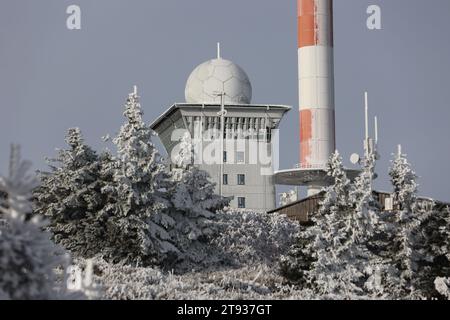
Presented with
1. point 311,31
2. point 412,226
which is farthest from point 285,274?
point 311,31

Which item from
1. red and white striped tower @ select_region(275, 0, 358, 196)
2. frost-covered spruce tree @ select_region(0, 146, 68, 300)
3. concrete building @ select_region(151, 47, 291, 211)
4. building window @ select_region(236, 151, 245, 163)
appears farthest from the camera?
building window @ select_region(236, 151, 245, 163)

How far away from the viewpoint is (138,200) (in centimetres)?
4469

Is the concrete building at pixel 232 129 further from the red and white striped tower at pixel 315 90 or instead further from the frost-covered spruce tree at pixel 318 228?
the frost-covered spruce tree at pixel 318 228

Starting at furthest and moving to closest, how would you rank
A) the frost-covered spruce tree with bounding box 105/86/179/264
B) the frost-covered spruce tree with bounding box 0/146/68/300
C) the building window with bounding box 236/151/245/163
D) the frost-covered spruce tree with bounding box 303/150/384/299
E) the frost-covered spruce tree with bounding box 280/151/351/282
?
1. the building window with bounding box 236/151/245/163
2. the frost-covered spruce tree with bounding box 105/86/179/264
3. the frost-covered spruce tree with bounding box 280/151/351/282
4. the frost-covered spruce tree with bounding box 303/150/384/299
5. the frost-covered spruce tree with bounding box 0/146/68/300

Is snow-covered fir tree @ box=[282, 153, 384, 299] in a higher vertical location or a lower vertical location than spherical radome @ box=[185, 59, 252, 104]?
lower

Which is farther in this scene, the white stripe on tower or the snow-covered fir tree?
the white stripe on tower

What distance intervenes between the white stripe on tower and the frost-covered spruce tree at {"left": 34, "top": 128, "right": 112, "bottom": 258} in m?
42.4

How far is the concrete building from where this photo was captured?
96.8 m

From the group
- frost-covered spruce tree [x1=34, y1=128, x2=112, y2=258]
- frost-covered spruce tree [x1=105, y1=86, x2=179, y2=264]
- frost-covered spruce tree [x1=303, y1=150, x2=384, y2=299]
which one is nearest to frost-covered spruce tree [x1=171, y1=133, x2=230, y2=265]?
frost-covered spruce tree [x1=105, y1=86, x2=179, y2=264]

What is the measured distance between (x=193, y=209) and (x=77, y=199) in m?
5.62

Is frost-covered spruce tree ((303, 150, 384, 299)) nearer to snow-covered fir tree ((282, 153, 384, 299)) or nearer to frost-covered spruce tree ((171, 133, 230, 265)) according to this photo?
snow-covered fir tree ((282, 153, 384, 299))

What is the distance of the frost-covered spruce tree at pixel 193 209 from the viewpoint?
4719 centimetres

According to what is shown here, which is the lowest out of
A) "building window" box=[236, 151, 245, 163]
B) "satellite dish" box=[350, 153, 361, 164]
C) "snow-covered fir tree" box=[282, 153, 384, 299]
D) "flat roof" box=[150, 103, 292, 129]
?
"snow-covered fir tree" box=[282, 153, 384, 299]
